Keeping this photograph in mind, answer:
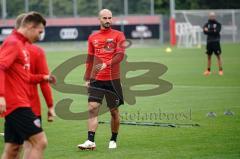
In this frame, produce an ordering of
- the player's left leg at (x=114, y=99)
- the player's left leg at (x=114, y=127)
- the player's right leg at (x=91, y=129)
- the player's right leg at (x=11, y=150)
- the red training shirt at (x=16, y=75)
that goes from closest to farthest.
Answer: the red training shirt at (x=16, y=75) < the player's right leg at (x=11, y=150) < the player's right leg at (x=91, y=129) < the player's left leg at (x=114, y=127) < the player's left leg at (x=114, y=99)

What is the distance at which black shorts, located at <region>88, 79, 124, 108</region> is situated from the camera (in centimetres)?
1305


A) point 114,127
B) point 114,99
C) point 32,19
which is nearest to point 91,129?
point 114,127

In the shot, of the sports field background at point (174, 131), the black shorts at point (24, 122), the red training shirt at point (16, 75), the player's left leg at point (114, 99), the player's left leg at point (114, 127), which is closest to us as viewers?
the red training shirt at point (16, 75)

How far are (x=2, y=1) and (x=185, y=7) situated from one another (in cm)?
2118

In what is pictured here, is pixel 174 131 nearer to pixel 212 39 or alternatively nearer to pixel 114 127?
pixel 114 127

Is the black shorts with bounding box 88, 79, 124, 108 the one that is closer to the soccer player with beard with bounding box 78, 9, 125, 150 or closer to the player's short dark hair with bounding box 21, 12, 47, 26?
the soccer player with beard with bounding box 78, 9, 125, 150

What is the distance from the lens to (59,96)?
2277 cm

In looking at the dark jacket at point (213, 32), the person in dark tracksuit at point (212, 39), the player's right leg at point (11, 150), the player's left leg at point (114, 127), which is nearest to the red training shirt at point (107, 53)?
the player's left leg at point (114, 127)

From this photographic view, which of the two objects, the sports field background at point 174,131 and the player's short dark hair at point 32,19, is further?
the sports field background at point 174,131

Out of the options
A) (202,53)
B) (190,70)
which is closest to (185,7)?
(202,53)

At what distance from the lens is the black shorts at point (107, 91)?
13055 millimetres

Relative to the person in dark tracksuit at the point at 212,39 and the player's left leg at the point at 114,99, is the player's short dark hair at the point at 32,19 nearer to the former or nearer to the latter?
the player's left leg at the point at 114,99

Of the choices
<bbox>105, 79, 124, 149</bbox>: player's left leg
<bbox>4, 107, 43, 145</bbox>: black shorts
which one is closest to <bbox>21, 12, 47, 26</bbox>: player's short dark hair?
<bbox>4, 107, 43, 145</bbox>: black shorts

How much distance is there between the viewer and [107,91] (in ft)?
43.1
